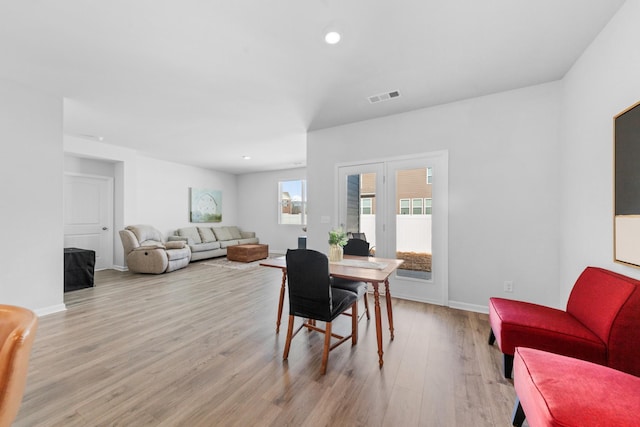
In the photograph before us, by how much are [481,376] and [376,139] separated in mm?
3069

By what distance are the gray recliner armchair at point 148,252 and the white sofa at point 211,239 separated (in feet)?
2.03

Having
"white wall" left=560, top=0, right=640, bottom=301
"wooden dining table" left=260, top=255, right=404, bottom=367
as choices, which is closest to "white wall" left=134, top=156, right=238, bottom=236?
"wooden dining table" left=260, top=255, right=404, bottom=367

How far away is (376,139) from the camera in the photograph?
3895 mm

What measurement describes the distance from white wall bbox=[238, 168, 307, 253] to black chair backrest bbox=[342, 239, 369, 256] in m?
4.71

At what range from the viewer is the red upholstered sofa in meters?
1.54

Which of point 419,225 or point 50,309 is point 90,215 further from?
point 419,225

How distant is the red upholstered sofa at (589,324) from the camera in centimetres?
154

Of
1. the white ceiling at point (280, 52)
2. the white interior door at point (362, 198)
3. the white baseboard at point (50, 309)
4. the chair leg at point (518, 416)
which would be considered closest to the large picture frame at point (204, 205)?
the white ceiling at point (280, 52)

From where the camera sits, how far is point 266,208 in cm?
Answer: 841

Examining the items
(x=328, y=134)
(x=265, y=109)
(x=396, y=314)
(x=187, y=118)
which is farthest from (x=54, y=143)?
(x=396, y=314)

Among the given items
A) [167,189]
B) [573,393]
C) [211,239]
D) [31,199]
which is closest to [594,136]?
[573,393]

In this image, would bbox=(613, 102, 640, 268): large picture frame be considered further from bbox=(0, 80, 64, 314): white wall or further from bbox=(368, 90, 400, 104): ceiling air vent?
bbox=(0, 80, 64, 314): white wall

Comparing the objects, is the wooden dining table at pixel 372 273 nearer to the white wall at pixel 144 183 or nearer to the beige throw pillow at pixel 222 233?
the white wall at pixel 144 183

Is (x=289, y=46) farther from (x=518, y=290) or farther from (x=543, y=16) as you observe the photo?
(x=518, y=290)
